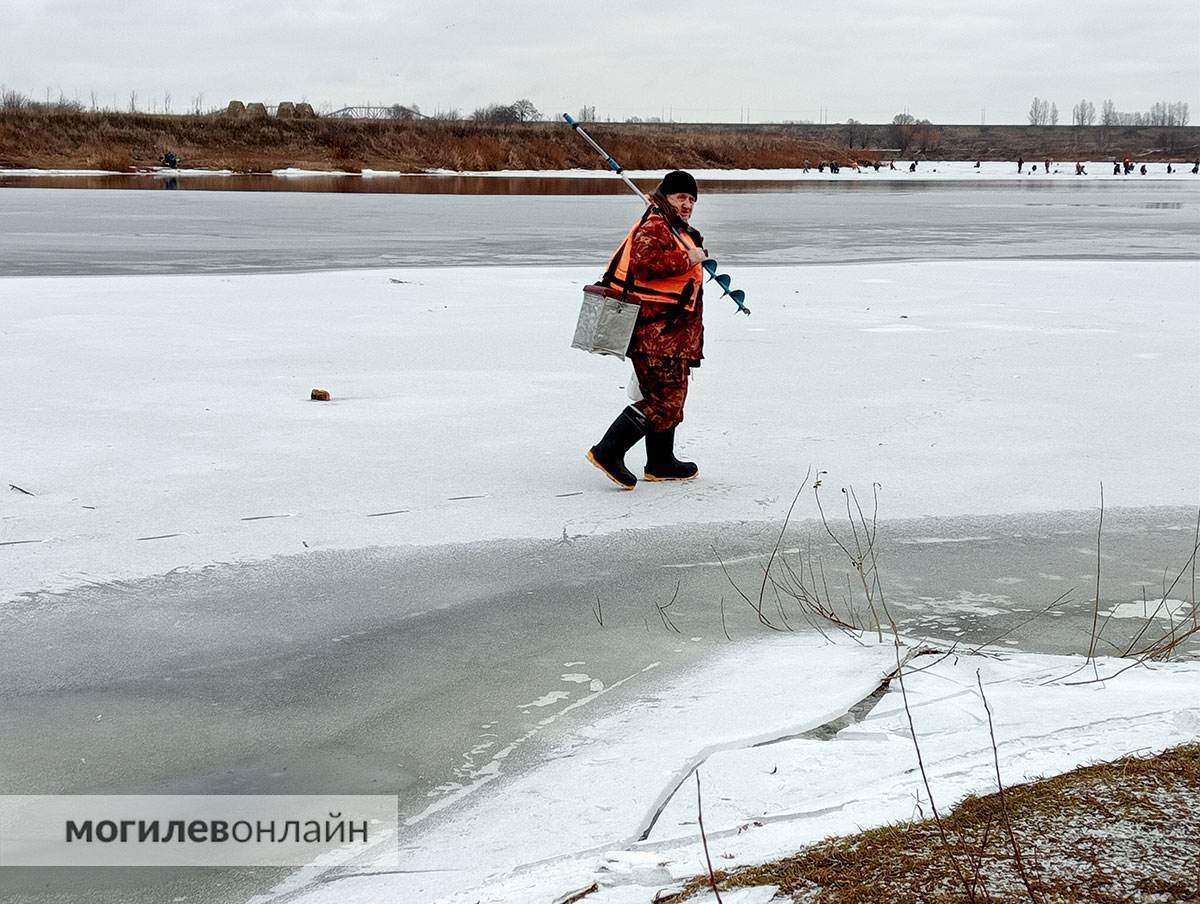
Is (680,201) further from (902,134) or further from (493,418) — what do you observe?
(902,134)

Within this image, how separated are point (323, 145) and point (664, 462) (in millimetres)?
75477

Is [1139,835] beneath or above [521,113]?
beneath

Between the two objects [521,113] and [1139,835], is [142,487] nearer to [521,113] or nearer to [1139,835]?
[1139,835]

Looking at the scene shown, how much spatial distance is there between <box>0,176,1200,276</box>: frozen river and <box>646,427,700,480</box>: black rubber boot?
10784 mm

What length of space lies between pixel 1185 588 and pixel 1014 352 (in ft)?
17.5

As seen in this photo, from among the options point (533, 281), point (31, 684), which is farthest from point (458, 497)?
point (533, 281)

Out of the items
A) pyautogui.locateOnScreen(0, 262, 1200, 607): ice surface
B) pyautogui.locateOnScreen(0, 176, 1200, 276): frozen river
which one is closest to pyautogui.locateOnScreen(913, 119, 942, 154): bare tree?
pyautogui.locateOnScreen(0, 176, 1200, 276): frozen river

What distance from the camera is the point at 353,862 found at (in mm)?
2826

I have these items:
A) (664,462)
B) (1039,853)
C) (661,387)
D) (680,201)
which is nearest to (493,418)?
(664,462)

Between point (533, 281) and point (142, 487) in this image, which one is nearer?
point (142, 487)

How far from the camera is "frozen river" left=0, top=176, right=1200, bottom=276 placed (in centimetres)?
1784

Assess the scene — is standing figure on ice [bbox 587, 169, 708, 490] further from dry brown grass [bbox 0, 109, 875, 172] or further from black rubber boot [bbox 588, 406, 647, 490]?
dry brown grass [bbox 0, 109, 875, 172]

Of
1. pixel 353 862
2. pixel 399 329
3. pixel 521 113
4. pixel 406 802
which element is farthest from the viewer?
pixel 521 113

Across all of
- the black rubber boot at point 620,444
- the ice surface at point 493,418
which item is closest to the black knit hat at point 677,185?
the black rubber boot at point 620,444
